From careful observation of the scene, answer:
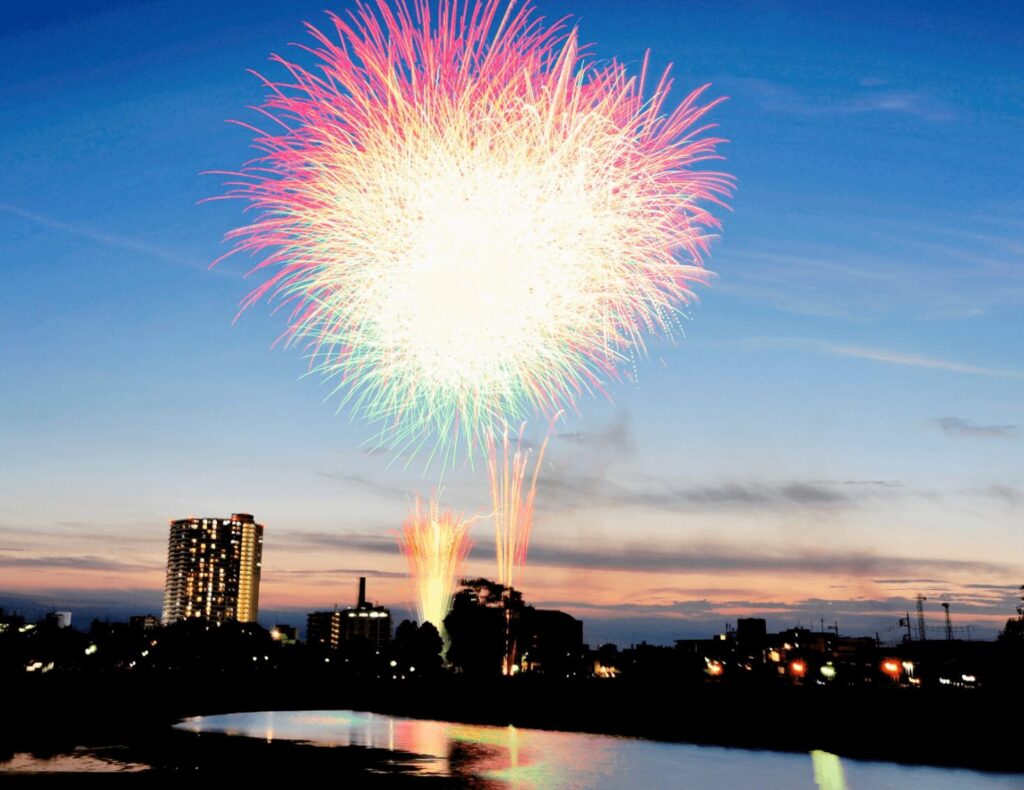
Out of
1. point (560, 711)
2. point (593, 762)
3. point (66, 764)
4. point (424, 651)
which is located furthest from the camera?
point (424, 651)

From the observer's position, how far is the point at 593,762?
3850cm

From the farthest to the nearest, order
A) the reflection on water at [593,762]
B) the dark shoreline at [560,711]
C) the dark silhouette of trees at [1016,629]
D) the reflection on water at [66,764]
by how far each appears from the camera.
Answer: the dark silhouette of trees at [1016,629] → the dark shoreline at [560,711] → the reflection on water at [593,762] → the reflection on water at [66,764]

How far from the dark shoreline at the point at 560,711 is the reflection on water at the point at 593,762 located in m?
2.33

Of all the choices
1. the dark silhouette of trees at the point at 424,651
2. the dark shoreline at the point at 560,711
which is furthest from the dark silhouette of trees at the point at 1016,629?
the dark silhouette of trees at the point at 424,651

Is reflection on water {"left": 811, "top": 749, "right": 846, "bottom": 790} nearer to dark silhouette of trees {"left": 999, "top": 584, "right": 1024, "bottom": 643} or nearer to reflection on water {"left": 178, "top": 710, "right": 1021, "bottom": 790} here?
reflection on water {"left": 178, "top": 710, "right": 1021, "bottom": 790}

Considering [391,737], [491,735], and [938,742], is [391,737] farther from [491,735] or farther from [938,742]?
[938,742]

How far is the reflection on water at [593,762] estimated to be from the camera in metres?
33.7

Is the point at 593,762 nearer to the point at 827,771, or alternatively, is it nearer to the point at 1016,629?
the point at 827,771

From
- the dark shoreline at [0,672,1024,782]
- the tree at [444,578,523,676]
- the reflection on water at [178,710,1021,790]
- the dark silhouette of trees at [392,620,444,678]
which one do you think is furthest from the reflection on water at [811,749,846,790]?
the dark silhouette of trees at [392,620,444,678]

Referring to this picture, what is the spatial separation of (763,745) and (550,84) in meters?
35.0

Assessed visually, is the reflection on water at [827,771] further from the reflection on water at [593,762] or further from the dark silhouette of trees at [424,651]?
the dark silhouette of trees at [424,651]

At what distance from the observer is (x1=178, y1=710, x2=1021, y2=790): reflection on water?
33688 mm

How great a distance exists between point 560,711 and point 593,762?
18.9 metres

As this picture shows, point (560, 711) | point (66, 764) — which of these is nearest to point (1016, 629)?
point (560, 711)
